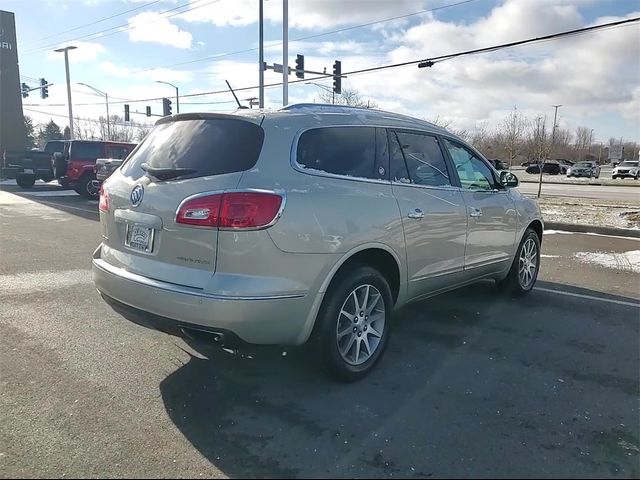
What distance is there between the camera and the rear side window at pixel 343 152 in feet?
11.2

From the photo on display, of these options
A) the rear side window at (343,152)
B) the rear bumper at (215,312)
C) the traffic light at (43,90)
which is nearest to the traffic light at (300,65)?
the rear side window at (343,152)

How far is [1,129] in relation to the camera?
43.6 meters

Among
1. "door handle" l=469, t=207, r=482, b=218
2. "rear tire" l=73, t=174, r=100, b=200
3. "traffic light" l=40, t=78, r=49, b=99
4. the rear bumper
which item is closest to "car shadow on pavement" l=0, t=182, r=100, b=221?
"rear tire" l=73, t=174, r=100, b=200

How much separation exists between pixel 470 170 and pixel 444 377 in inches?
84.3

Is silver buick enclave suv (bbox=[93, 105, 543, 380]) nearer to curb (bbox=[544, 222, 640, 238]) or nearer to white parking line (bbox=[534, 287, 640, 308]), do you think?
white parking line (bbox=[534, 287, 640, 308])

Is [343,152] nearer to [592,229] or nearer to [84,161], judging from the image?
[592,229]

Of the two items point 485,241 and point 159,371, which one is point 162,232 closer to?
point 159,371

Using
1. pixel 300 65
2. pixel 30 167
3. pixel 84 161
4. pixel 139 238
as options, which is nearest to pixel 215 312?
pixel 139 238

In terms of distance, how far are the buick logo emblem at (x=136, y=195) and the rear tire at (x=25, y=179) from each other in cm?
2132

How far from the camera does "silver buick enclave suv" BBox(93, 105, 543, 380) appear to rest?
2.99 metres

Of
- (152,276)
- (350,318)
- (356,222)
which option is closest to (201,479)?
(152,276)

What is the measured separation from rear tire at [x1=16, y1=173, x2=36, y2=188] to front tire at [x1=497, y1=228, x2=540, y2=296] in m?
21.5

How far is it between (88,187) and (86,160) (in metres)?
0.96

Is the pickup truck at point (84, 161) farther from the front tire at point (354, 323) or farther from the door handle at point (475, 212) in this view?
the front tire at point (354, 323)
